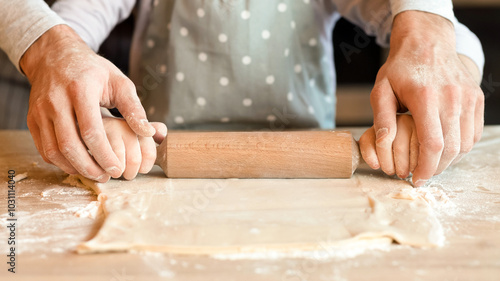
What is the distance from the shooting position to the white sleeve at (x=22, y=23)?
3.25 ft

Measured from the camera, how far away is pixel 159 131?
91 centimetres

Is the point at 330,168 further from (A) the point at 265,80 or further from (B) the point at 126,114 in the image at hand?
(A) the point at 265,80

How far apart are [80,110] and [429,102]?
24.0 inches

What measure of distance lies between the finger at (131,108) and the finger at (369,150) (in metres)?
0.40

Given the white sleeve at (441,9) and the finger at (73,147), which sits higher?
the white sleeve at (441,9)

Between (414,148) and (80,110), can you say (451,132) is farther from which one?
(80,110)

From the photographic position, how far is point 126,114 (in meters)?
0.85

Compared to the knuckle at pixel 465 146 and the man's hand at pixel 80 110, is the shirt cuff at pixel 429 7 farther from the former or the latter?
the man's hand at pixel 80 110

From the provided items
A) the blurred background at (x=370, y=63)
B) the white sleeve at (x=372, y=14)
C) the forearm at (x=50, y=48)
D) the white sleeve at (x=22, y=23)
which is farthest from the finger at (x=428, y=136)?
the blurred background at (x=370, y=63)

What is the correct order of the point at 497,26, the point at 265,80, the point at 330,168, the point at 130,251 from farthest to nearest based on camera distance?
the point at 497,26 < the point at 265,80 < the point at 330,168 < the point at 130,251

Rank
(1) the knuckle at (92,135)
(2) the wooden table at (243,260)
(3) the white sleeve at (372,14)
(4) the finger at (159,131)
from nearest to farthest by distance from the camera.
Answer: (2) the wooden table at (243,260)
(1) the knuckle at (92,135)
(4) the finger at (159,131)
(3) the white sleeve at (372,14)

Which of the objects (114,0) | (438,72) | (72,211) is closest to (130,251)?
(72,211)

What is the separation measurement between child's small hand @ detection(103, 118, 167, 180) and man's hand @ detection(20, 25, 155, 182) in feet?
0.06

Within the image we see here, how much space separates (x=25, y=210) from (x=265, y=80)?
750 millimetres
